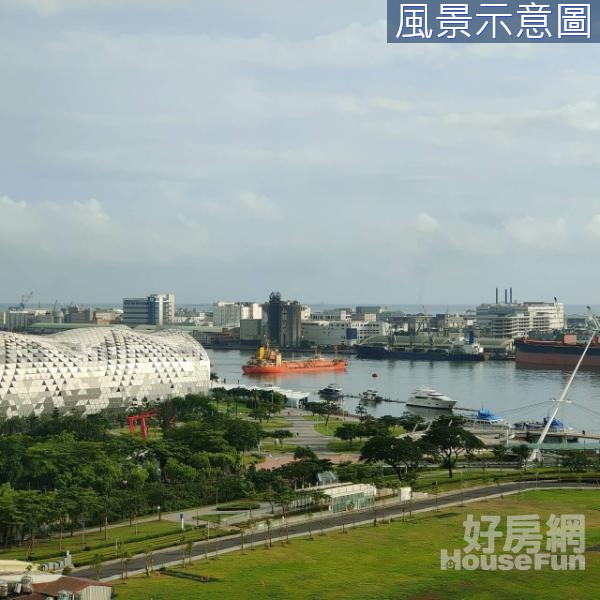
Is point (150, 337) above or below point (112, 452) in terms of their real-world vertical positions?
above

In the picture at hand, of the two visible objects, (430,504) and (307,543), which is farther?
(430,504)

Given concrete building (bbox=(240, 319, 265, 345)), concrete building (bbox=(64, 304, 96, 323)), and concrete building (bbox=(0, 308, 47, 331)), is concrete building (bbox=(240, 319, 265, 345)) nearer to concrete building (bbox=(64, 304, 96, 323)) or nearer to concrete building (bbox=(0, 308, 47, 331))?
concrete building (bbox=(64, 304, 96, 323))

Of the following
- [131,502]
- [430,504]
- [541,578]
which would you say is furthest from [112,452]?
[541,578]

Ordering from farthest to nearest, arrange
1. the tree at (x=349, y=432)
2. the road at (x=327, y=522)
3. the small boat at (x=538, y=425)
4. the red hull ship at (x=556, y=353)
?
the red hull ship at (x=556, y=353), the small boat at (x=538, y=425), the tree at (x=349, y=432), the road at (x=327, y=522)

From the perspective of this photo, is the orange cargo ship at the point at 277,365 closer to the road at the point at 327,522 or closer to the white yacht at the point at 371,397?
the white yacht at the point at 371,397

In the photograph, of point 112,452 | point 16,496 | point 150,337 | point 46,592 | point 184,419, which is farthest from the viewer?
point 150,337

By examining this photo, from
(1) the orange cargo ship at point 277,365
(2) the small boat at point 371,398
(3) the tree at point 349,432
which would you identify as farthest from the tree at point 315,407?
(1) the orange cargo ship at point 277,365

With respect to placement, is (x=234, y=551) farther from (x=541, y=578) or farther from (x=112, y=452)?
(x=112, y=452)
